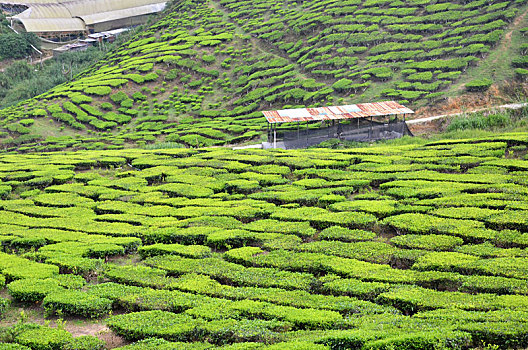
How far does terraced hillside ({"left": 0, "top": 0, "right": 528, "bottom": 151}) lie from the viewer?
143 feet

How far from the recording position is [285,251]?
18344mm

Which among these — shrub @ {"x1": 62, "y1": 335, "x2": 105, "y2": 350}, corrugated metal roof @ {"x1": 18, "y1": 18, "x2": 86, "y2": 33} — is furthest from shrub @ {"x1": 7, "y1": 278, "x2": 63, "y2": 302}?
corrugated metal roof @ {"x1": 18, "y1": 18, "x2": 86, "y2": 33}

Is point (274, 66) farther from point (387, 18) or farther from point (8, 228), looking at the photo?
point (8, 228)

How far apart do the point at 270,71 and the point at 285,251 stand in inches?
1487

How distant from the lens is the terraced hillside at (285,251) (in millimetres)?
13555

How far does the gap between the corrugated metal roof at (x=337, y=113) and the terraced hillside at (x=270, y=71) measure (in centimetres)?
580

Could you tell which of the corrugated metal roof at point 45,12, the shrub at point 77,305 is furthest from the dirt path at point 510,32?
the corrugated metal roof at point 45,12

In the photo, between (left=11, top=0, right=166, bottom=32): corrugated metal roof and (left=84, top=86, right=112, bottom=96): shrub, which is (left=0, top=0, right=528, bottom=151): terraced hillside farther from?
(left=11, top=0, right=166, bottom=32): corrugated metal roof

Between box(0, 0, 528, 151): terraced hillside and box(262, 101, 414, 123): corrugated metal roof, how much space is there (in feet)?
19.0

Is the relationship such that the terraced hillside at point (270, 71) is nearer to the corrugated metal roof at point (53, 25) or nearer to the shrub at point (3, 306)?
the corrugated metal roof at point (53, 25)

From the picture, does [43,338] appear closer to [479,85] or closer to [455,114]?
[455,114]

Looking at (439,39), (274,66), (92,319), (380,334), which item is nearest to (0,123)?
(274,66)

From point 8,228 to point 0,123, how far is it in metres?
30.1

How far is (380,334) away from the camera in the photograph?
40.4 feet
